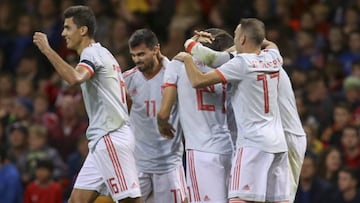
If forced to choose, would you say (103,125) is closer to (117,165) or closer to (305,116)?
(117,165)

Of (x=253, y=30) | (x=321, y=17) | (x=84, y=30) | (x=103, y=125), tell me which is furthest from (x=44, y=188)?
(x=253, y=30)

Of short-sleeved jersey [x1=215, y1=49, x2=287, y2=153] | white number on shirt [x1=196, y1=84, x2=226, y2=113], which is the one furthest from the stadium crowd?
short-sleeved jersey [x1=215, y1=49, x2=287, y2=153]

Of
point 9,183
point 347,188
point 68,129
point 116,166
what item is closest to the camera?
point 116,166

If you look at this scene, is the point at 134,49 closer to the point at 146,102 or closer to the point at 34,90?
the point at 146,102

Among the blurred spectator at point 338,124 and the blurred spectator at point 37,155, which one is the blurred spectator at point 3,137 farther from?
the blurred spectator at point 338,124

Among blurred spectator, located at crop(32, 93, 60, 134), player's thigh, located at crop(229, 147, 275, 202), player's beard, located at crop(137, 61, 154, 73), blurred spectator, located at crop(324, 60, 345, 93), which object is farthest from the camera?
blurred spectator, located at crop(32, 93, 60, 134)

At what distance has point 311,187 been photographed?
14359mm

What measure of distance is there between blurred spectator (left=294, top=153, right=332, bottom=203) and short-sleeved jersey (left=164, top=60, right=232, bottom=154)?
11.5 feet

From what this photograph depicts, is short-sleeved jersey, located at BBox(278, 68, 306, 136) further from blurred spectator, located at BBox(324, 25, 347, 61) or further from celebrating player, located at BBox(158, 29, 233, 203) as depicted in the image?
blurred spectator, located at BBox(324, 25, 347, 61)

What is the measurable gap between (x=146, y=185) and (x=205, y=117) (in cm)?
102

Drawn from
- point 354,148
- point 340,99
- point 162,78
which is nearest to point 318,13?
point 340,99

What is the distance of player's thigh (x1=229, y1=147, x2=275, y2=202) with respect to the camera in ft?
34.4

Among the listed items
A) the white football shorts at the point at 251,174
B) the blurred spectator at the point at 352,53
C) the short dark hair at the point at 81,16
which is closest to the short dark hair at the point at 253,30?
the white football shorts at the point at 251,174

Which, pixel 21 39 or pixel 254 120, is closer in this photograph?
pixel 254 120
